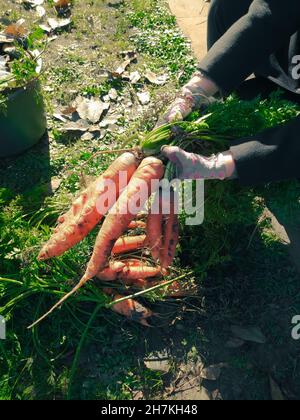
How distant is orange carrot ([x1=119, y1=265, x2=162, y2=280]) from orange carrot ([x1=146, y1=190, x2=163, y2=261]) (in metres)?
0.10

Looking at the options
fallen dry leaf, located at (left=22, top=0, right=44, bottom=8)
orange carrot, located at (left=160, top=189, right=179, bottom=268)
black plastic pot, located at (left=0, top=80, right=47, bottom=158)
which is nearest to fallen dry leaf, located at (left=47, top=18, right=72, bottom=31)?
fallen dry leaf, located at (left=22, top=0, right=44, bottom=8)

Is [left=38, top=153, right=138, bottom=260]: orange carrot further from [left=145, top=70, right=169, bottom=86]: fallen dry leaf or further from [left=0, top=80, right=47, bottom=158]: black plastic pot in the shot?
[left=145, top=70, right=169, bottom=86]: fallen dry leaf

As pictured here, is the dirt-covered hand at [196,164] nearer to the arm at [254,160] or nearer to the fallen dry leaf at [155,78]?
the arm at [254,160]

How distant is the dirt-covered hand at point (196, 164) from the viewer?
2146mm

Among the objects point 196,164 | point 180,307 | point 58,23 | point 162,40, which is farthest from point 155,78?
point 180,307

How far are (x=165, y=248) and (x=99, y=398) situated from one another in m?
0.84

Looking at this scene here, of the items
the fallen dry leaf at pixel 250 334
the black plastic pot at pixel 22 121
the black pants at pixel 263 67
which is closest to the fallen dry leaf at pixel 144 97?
the black plastic pot at pixel 22 121

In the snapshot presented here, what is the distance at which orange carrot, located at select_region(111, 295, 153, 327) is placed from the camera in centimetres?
245

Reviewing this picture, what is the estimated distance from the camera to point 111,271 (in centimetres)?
249

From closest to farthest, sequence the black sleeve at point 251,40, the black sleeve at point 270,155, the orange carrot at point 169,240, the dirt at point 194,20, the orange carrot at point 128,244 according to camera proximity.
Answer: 1. the black sleeve at point 270,155
2. the black sleeve at point 251,40
3. the orange carrot at point 169,240
4. the orange carrot at point 128,244
5. the dirt at point 194,20

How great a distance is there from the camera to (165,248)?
2463 mm

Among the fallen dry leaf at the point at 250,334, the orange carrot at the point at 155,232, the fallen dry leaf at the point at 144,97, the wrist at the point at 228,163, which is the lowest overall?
the fallen dry leaf at the point at 250,334

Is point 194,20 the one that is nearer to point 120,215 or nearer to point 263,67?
point 263,67

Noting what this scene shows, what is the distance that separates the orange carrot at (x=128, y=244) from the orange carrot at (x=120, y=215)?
252 millimetres
